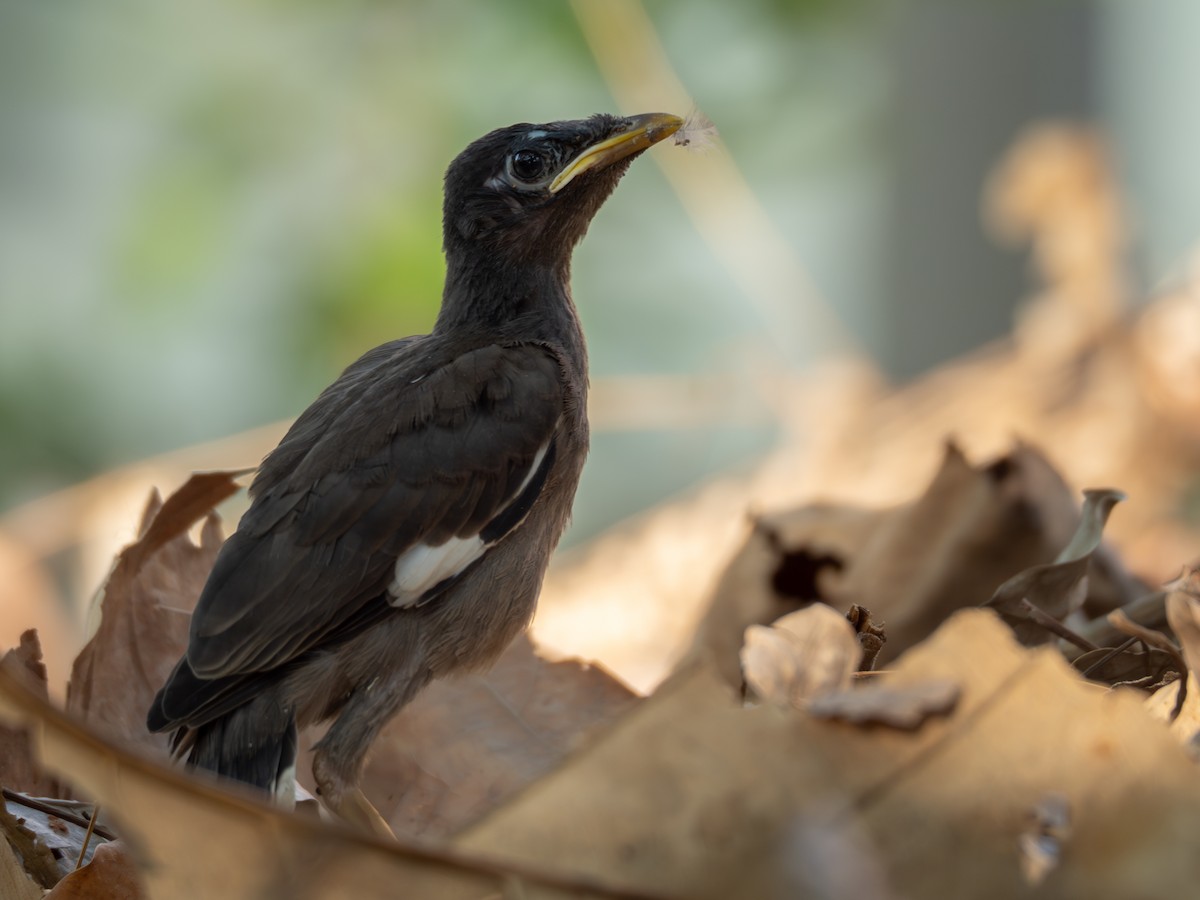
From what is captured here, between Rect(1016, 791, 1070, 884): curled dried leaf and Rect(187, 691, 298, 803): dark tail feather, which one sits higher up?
Rect(187, 691, 298, 803): dark tail feather

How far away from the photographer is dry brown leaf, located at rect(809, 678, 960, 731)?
0.77 metres

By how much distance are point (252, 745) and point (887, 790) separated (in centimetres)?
106

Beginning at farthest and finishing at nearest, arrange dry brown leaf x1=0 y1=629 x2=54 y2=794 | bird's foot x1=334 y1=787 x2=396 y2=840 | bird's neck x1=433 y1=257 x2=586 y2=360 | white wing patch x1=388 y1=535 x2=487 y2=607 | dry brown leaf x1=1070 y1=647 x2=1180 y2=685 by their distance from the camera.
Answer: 1. bird's neck x1=433 y1=257 x2=586 y2=360
2. white wing patch x1=388 y1=535 x2=487 y2=607
3. bird's foot x1=334 y1=787 x2=396 y2=840
4. dry brown leaf x1=0 y1=629 x2=54 y2=794
5. dry brown leaf x1=1070 y1=647 x2=1180 y2=685

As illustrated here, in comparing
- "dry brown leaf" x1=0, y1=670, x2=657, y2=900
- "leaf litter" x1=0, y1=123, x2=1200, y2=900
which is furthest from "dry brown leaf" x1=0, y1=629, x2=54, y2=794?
"dry brown leaf" x1=0, y1=670, x2=657, y2=900

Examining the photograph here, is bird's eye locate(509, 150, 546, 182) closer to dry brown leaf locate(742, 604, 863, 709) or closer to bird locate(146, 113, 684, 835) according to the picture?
bird locate(146, 113, 684, 835)

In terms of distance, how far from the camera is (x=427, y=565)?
181 centimetres

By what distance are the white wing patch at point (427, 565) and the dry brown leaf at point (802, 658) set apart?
0.94 m

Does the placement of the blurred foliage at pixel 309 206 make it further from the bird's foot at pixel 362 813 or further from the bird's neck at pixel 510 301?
the bird's foot at pixel 362 813

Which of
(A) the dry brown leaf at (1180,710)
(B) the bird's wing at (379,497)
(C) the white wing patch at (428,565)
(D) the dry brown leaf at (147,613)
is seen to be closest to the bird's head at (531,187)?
(B) the bird's wing at (379,497)

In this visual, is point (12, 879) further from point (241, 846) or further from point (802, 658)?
point (802, 658)

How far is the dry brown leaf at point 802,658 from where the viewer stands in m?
0.85

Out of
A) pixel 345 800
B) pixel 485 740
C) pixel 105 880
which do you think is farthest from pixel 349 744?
pixel 105 880

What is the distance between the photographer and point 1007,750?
0.79 meters

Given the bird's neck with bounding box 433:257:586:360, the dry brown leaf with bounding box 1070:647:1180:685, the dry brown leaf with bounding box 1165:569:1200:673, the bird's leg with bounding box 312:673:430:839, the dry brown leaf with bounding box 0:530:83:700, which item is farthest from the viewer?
the dry brown leaf with bounding box 0:530:83:700
